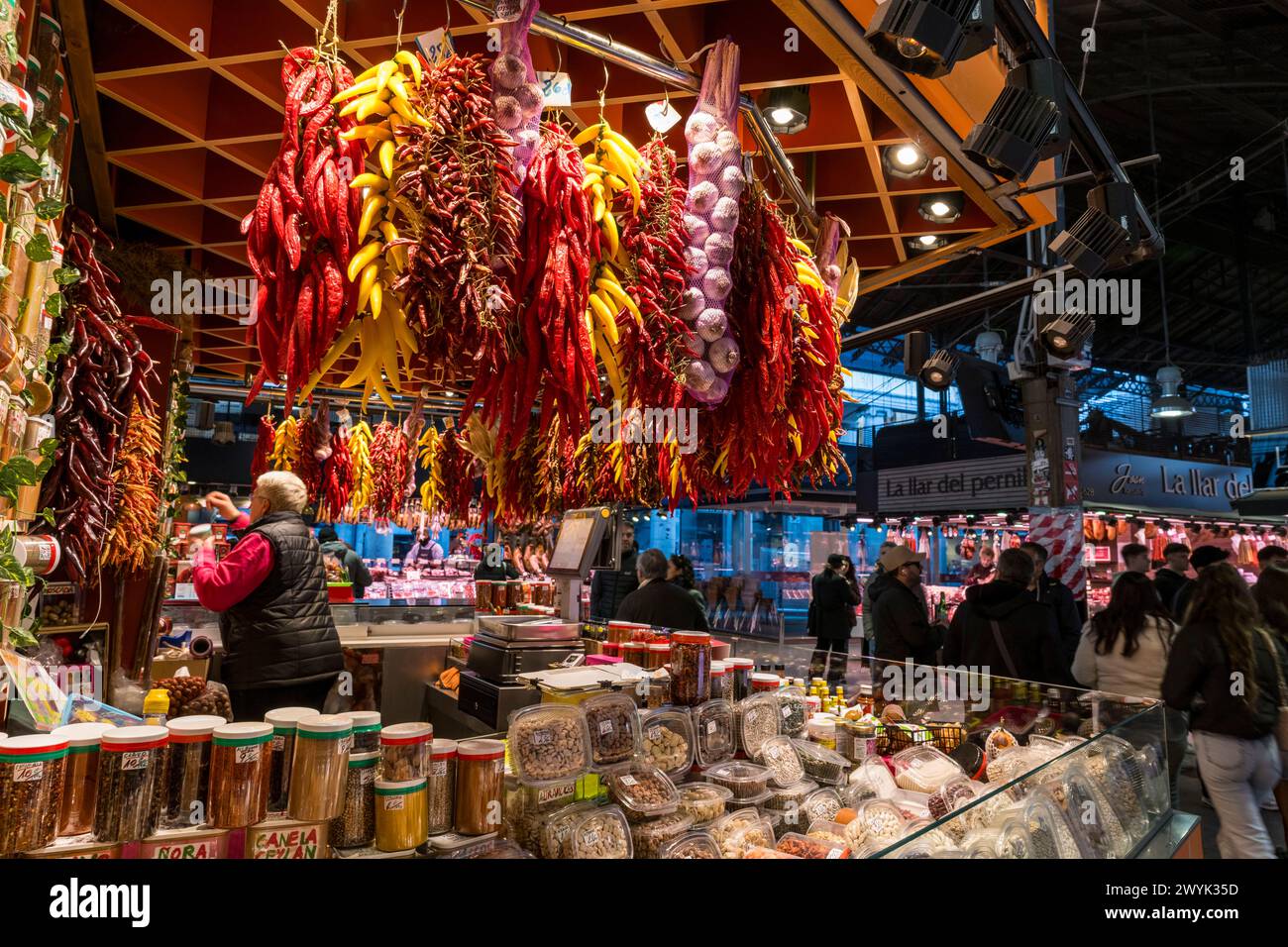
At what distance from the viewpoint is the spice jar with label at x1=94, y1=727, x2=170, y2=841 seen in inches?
54.6

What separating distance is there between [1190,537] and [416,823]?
14.6 meters

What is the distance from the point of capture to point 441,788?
173cm

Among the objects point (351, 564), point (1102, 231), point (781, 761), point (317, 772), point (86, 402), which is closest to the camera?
point (317, 772)

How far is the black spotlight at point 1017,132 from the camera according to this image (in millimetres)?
2789

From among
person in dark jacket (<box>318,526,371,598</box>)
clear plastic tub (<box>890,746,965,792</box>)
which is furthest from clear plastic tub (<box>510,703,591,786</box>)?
person in dark jacket (<box>318,526,371,598</box>)

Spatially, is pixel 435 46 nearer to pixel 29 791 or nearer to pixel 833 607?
pixel 29 791

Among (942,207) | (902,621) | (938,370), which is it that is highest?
(938,370)

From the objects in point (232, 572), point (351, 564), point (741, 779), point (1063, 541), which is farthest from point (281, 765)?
point (1063, 541)

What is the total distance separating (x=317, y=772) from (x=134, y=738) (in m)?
0.33

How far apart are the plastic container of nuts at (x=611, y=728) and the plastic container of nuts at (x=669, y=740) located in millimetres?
82

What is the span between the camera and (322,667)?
12.3 ft

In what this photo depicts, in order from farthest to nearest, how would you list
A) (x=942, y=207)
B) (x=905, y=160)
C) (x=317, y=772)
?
(x=942, y=207) → (x=905, y=160) → (x=317, y=772)

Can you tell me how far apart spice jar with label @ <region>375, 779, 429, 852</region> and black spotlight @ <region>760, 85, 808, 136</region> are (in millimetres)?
2464

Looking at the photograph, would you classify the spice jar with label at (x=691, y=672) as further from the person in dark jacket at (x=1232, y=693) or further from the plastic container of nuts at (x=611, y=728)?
the person in dark jacket at (x=1232, y=693)
